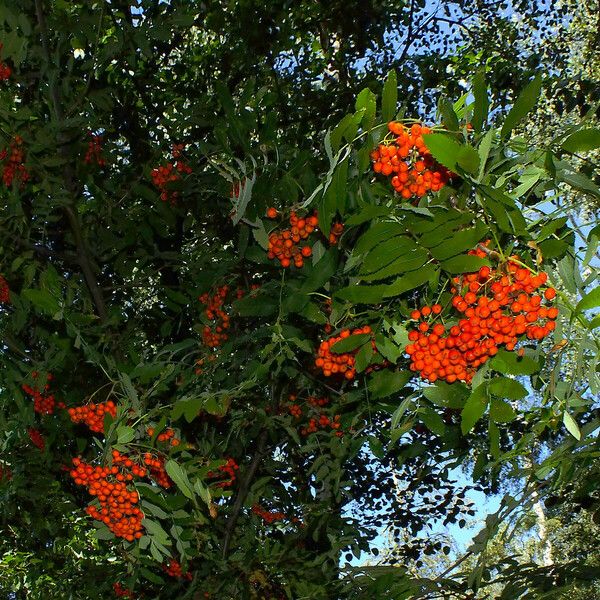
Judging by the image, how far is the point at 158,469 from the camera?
9.80 feet

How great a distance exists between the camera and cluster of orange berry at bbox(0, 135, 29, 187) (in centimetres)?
385

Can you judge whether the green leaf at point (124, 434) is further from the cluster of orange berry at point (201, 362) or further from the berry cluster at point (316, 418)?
the berry cluster at point (316, 418)

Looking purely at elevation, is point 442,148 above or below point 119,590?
below

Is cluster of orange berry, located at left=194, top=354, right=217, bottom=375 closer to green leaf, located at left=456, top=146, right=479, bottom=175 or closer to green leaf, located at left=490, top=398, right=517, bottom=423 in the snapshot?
green leaf, located at left=490, top=398, right=517, bottom=423

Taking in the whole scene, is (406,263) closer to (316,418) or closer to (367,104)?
(367,104)

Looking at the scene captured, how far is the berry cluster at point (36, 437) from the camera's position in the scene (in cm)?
433

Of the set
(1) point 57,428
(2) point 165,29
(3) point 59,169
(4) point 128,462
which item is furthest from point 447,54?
(4) point 128,462

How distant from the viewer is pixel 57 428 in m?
4.15

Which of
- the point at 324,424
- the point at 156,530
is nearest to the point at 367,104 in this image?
the point at 156,530

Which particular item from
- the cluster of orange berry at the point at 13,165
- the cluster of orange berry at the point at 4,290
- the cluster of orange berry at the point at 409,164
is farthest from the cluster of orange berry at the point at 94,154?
the cluster of orange berry at the point at 409,164

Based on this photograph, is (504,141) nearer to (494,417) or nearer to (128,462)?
(494,417)

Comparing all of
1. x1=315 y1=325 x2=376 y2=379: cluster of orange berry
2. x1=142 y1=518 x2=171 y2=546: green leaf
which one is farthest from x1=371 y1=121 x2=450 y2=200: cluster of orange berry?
x1=142 y1=518 x2=171 y2=546: green leaf

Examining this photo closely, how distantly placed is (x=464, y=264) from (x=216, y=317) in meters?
2.45

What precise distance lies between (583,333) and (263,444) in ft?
8.74
